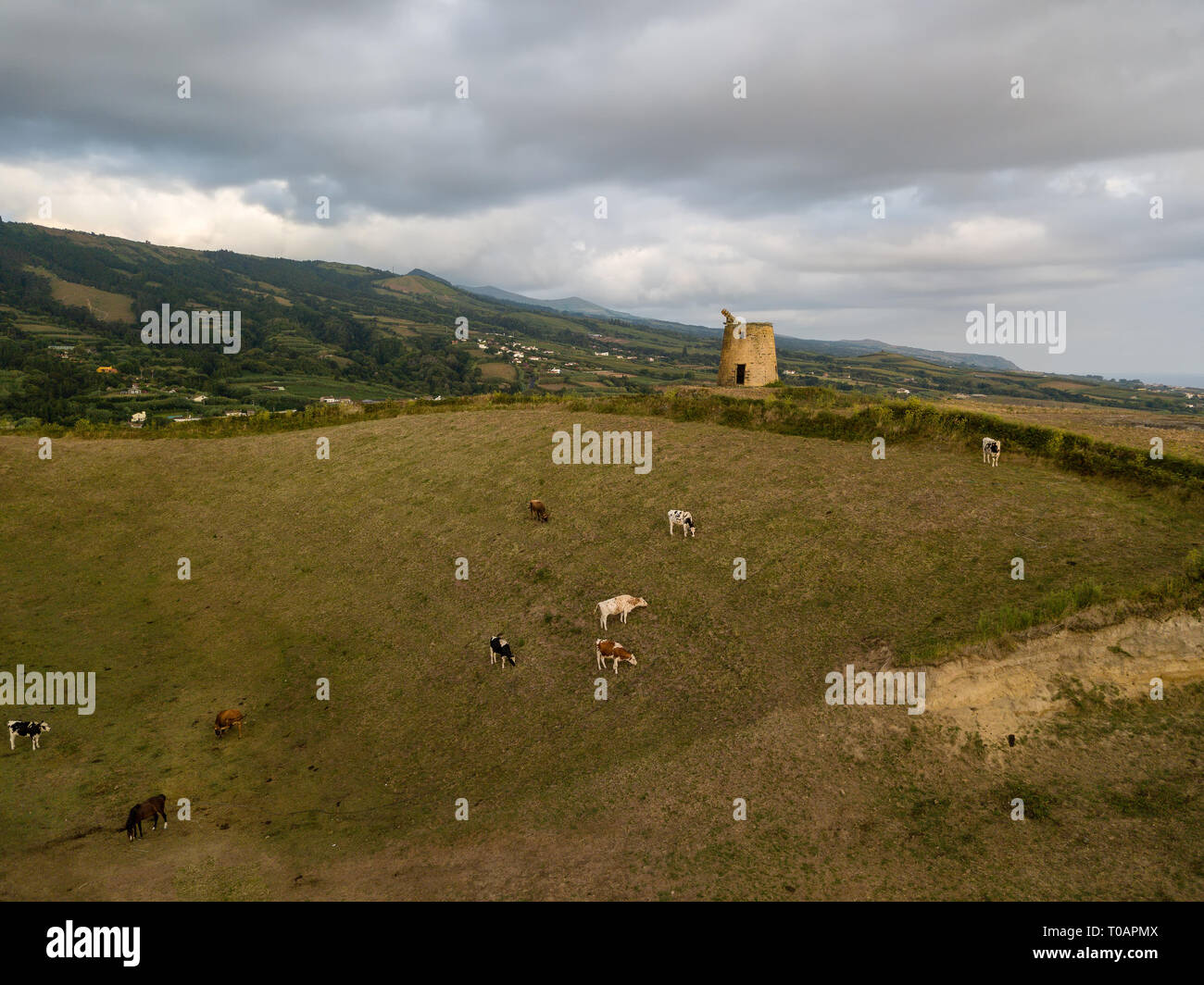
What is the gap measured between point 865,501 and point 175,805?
22198 mm

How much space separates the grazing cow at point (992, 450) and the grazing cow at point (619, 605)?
15.1 m

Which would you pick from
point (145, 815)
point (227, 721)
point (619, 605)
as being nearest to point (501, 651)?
point (619, 605)

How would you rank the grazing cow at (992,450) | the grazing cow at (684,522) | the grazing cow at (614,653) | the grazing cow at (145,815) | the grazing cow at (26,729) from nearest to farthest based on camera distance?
the grazing cow at (145,815), the grazing cow at (26,729), the grazing cow at (614,653), the grazing cow at (684,522), the grazing cow at (992,450)

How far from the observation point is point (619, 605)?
61.0 ft

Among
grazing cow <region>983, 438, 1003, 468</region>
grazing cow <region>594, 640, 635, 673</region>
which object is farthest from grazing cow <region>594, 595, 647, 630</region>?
grazing cow <region>983, 438, 1003, 468</region>

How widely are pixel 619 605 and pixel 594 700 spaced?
10.5ft

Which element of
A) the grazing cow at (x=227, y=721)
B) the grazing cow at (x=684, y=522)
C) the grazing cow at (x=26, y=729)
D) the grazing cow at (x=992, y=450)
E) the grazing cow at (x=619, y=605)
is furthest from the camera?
the grazing cow at (x=992, y=450)

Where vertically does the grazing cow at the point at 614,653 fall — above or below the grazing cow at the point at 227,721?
above

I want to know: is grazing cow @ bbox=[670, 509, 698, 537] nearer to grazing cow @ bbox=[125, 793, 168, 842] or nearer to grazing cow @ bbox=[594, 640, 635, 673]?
grazing cow @ bbox=[594, 640, 635, 673]

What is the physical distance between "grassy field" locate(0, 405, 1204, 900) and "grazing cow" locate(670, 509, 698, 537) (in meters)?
0.67

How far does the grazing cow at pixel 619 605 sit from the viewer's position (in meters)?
18.5

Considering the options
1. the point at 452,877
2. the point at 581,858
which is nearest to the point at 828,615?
the point at 581,858

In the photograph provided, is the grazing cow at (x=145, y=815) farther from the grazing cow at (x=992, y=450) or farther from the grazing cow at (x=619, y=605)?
the grazing cow at (x=992, y=450)

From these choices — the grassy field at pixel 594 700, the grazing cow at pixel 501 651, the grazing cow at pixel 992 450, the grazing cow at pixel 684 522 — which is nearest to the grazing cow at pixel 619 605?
the grassy field at pixel 594 700
